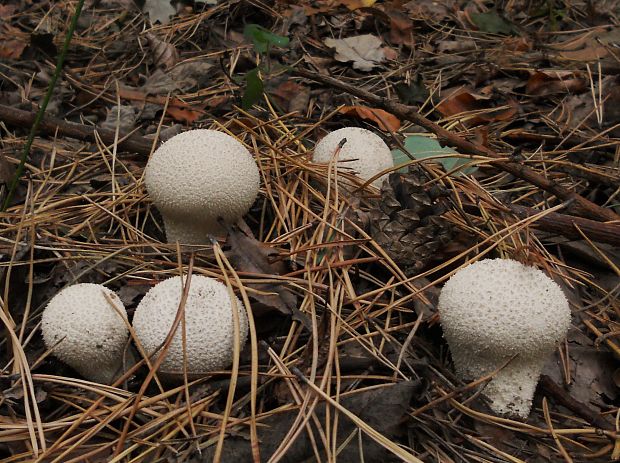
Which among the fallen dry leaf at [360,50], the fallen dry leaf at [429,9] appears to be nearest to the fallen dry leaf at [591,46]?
the fallen dry leaf at [429,9]

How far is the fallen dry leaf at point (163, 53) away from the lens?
149 inches

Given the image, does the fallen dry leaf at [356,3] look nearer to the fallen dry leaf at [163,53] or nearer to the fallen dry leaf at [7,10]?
the fallen dry leaf at [163,53]

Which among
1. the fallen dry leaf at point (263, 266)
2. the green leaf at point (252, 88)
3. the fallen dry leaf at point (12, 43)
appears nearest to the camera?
the fallen dry leaf at point (263, 266)

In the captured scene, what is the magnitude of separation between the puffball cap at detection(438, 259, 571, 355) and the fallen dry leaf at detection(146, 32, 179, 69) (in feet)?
8.69

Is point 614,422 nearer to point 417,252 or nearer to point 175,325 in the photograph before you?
point 417,252

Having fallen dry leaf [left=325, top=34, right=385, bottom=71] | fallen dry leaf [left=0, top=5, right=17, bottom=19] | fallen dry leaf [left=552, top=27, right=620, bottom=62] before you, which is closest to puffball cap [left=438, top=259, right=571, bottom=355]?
fallen dry leaf [left=325, top=34, right=385, bottom=71]

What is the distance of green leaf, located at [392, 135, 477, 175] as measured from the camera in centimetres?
251

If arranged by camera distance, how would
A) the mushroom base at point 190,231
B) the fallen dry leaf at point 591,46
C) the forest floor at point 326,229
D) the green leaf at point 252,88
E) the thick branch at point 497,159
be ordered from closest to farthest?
1. the forest floor at point 326,229
2. the mushroom base at point 190,231
3. the thick branch at point 497,159
4. the green leaf at point 252,88
5. the fallen dry leaf at point 591,46

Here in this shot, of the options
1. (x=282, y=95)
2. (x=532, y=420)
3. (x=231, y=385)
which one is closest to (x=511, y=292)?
(x=532, y=420)

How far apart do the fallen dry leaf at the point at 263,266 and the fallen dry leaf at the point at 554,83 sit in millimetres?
1985

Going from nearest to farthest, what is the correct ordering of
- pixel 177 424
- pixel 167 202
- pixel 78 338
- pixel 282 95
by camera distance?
1. pixel 177 424
2. pixel 78 338
3. pixel 167 202
4. pixel 282 95

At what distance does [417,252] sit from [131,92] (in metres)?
2.03

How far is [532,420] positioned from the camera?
1.81 metres

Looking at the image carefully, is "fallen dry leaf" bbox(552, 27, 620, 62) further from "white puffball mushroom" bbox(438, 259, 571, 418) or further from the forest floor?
"white puffball mushroom" bbox(438, 259, 571, 418)
